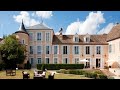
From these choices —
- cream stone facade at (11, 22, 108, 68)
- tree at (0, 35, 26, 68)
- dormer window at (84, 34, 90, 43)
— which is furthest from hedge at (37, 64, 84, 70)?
dormer window at (84, 34, 90, 43)

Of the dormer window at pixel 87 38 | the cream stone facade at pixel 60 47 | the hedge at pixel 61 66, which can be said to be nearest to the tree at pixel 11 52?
the hedge at pixel 61 66

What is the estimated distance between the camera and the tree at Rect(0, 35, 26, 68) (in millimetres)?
22686

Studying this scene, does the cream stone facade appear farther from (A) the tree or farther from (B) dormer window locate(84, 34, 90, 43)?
(A) the tree

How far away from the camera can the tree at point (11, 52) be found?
22.7 meters

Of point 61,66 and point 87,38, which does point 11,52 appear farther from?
point 87,38

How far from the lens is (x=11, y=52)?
23141 mm

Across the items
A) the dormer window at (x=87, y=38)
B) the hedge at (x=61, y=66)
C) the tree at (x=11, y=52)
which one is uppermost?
the dormer window at (x=87, y=38)

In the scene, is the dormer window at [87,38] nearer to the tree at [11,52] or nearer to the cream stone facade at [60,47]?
the cream stone facade at [60,47]

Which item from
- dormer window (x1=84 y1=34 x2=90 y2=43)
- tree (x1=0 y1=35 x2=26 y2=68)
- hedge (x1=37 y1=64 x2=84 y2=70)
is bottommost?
hedge (x1=37 y1=64 x2=84 y2=70)
